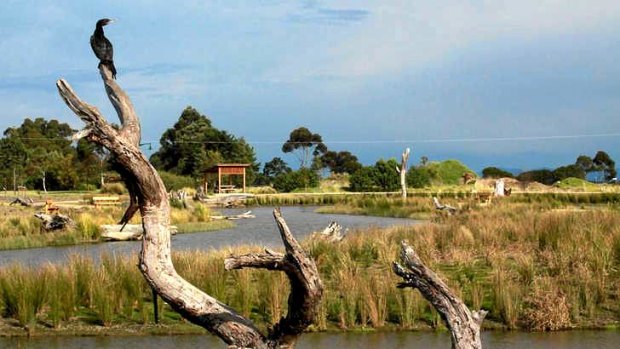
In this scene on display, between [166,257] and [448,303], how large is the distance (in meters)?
1.91

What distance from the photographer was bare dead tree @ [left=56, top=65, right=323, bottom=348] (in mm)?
5078

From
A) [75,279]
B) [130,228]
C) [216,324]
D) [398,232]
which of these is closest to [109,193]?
[130,228]

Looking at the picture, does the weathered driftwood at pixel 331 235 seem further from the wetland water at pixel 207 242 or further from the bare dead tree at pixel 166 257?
the bare dead tree at pixel 166 257

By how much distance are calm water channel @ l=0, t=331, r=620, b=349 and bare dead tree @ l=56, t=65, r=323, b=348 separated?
4288 mm

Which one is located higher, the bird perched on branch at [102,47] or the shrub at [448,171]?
the shrub at [448,171]

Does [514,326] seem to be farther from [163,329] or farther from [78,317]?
[78,317]

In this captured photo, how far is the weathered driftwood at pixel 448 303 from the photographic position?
5418mm

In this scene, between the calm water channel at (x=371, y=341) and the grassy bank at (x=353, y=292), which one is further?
the grassy bank at (x=353, y=292)

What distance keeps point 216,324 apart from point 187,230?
854 inches

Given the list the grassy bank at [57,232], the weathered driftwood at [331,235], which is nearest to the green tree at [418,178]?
the grassy bank at [57,232]

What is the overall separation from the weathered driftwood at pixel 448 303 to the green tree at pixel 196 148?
61.3 m

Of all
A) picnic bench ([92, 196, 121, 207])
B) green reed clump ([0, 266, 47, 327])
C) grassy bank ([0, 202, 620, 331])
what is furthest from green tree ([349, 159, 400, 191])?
green reed clump ([0, 266, 47, 327])

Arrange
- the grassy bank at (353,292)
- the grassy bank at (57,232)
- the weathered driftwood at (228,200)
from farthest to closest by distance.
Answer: the weathered driftwood at (228,200), the grassy bank at (57,232), the grassy bank at (353,292)

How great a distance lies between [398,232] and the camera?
55.5ft
